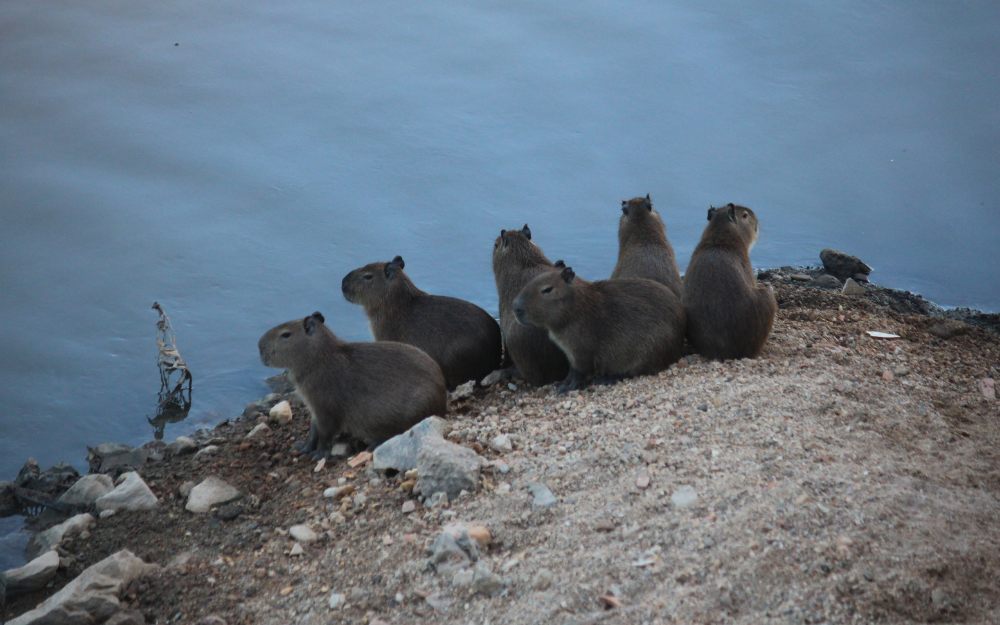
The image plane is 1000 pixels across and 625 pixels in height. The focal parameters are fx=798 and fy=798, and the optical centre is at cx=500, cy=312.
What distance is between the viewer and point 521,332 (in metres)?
5.28

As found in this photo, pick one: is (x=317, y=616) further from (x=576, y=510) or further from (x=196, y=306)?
(x=196, y=306)

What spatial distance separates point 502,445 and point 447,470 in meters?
0.43

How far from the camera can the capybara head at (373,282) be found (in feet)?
18.6

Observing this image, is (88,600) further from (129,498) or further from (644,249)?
(644,249)

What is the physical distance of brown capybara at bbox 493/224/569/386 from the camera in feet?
17.4

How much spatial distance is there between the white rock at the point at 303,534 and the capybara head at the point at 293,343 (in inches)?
56.5

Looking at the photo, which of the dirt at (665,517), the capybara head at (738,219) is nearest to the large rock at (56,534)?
the dirt at (665,517)

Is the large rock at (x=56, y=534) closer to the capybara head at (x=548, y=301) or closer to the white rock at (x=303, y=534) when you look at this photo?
the white rock at (x=303, y=534)

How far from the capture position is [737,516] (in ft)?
9.44

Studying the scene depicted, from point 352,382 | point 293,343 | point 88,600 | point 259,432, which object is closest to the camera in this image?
point 88,600

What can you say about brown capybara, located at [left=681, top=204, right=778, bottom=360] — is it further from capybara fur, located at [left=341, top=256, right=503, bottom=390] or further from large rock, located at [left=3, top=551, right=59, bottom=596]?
large rock, located at [left=3, top=551, right=59, bottom=596]

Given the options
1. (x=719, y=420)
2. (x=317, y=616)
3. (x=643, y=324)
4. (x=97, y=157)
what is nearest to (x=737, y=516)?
(x=719, y=420)

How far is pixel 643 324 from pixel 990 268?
4154mm

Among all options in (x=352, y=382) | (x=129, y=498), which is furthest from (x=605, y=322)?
(x=129, y=498)
